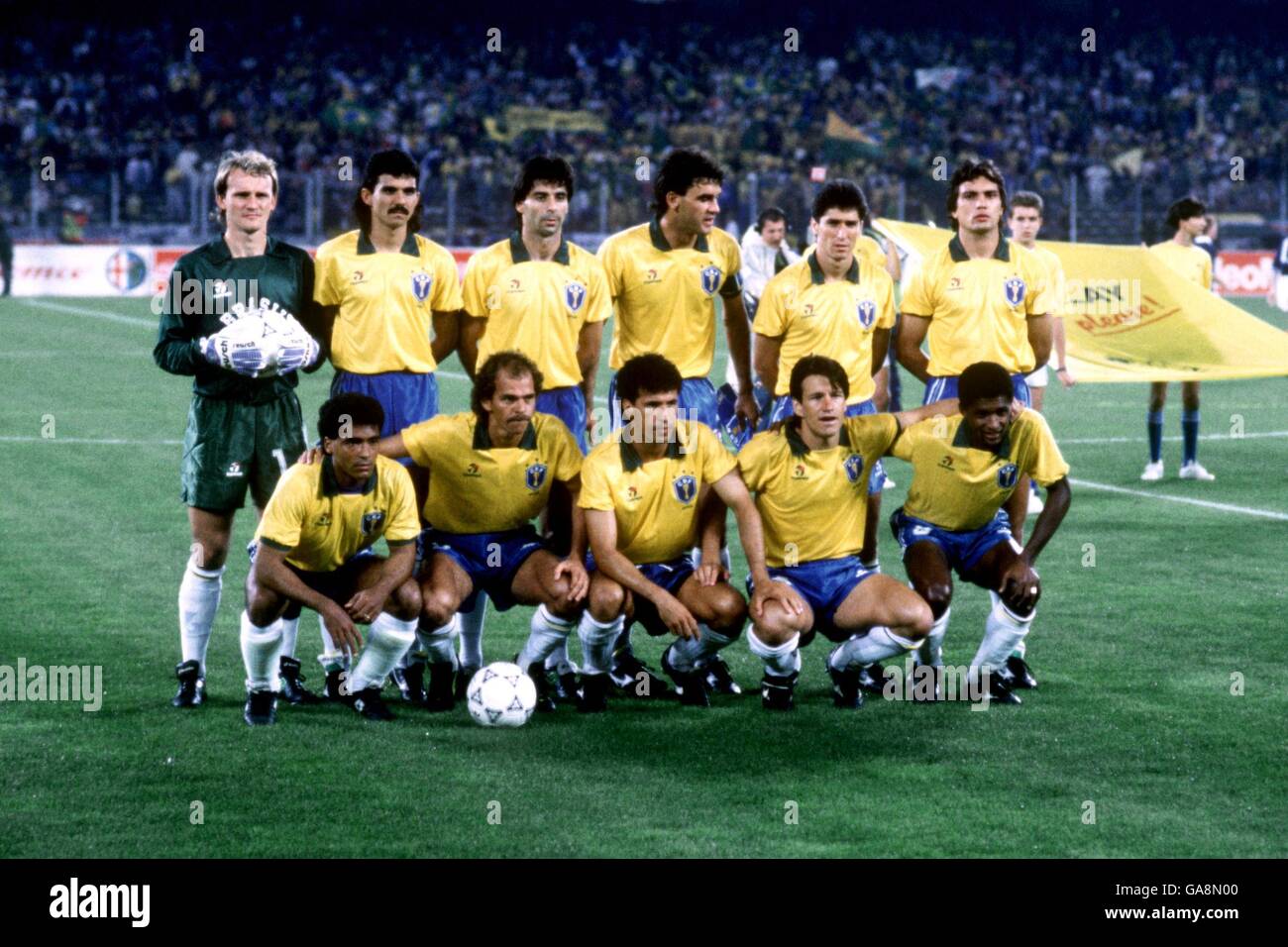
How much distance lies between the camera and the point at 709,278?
720cm

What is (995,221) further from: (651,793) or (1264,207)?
(1264,207)

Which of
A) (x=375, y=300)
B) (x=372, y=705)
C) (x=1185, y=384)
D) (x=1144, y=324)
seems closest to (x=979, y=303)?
(x=375, y=300)

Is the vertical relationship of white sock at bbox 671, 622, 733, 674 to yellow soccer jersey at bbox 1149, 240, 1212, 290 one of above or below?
below

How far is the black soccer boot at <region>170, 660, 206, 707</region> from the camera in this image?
6.32 metres

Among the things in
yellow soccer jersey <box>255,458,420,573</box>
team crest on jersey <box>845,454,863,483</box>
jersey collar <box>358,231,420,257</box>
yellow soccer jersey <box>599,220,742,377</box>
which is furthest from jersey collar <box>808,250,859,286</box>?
yellow soccer jersey <box>255,458,420,573</box>

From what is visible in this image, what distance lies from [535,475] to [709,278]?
123cm

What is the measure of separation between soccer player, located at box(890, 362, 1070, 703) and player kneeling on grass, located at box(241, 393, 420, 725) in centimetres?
177

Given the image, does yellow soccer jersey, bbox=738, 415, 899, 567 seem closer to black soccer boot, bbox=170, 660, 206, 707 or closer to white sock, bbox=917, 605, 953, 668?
white sock, bbox=917, 605, 953, 668

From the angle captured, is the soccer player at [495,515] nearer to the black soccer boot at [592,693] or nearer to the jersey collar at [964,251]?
the black soccer boot at [592,693]

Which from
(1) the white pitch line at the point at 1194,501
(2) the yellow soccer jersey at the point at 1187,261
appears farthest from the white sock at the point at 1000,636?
(2) the yellow soccer jersey at the point at 1187,261

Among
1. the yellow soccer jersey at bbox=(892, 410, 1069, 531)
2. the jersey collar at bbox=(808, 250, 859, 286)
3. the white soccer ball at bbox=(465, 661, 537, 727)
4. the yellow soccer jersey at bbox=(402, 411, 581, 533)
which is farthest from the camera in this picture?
the jersey collar at bbox=(808, 250, 859, 286)

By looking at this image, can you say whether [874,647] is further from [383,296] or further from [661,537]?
[383,296]

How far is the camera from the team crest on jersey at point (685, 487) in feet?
20.8

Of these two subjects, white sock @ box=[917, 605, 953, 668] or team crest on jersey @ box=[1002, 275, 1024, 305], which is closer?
white sock @ box=[917, 605, 953, 668]
